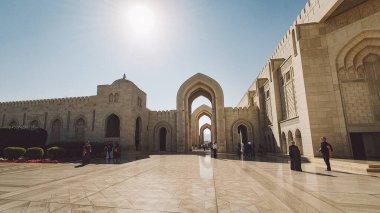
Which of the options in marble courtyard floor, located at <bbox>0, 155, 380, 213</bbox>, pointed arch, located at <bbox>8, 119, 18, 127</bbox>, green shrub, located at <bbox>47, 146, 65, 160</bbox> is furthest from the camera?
pointed arch, located at <bbox>8, 119, 18, 127</bbox>

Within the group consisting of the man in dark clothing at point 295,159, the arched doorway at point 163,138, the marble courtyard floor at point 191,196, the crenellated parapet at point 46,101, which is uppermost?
the crenellated parapet at point 46,101

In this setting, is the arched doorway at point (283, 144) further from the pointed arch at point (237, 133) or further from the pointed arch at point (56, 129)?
the pointed arch at point (56, 129)

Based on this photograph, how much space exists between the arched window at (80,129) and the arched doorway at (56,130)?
229cm

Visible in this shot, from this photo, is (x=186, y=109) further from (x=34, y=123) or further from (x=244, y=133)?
(x=34, y=123)

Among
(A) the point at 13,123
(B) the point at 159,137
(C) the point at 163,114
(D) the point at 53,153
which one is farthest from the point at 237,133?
(A) the point at 13,123

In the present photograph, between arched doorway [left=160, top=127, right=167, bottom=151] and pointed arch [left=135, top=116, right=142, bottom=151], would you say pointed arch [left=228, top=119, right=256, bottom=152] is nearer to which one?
arched doorway [left=160, top=127, right=167, bottom=151]

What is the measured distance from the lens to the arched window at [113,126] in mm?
19609

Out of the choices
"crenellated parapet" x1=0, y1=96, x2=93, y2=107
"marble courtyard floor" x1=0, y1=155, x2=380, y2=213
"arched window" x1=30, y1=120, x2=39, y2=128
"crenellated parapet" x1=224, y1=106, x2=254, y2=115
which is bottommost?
"marble courtyard floor" x1=0, y1=155, x2=380, y2=213

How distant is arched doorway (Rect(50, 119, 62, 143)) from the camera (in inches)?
832

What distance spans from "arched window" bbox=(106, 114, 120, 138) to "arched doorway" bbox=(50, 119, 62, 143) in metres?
6.05

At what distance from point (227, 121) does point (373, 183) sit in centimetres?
1622

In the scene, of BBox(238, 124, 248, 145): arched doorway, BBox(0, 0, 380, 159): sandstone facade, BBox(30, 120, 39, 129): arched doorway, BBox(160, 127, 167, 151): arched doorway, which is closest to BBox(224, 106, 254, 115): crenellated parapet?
BBox(0, 0, 380, 159): sandstone facade

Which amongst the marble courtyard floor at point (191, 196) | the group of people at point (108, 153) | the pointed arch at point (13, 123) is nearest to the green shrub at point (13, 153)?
the group of people at point (108, 153)

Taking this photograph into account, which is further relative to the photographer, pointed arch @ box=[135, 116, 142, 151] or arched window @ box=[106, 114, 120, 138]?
pointed arch @ box=[135, 116, 142, 151]
